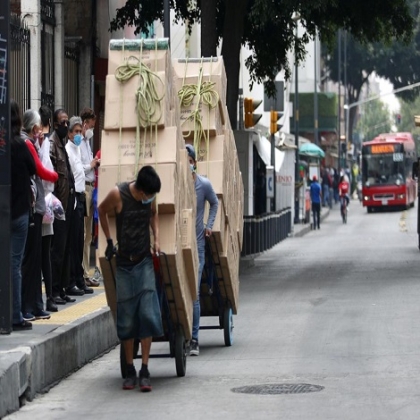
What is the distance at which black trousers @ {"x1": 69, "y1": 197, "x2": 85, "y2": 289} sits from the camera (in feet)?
50.4

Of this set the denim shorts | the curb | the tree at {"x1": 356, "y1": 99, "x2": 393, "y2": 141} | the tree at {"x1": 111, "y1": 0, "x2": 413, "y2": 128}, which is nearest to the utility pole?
the curb

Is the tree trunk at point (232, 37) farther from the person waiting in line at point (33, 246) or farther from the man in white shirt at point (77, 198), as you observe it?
the person waiting in line at point (33, 246)

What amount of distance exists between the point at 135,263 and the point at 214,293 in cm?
285

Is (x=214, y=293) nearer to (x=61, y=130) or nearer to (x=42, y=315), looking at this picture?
(x=42, y=315)

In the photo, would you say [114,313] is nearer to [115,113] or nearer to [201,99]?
[115,113]

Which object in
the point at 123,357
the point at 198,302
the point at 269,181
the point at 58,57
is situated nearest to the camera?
the point at 123,357

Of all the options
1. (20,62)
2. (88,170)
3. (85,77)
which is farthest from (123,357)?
(85,77)

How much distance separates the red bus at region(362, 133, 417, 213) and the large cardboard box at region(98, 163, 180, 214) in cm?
5384

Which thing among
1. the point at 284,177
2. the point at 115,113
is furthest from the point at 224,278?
the point at 284,177

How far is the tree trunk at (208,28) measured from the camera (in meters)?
25.2

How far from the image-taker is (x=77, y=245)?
51.1ft

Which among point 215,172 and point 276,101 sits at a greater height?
point 276,101

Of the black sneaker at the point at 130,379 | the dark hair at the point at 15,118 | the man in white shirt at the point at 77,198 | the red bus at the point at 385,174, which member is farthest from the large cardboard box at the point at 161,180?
the red bus at the point at 385,174

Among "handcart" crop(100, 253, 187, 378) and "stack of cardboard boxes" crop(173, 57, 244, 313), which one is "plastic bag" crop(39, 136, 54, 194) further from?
"handcart" crop(100, 253, 187, 378)
